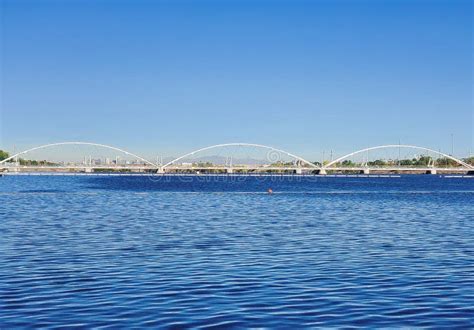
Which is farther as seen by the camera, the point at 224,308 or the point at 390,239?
the point at 390,239

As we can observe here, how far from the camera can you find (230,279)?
21.4 meters

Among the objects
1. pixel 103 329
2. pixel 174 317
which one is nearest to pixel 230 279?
pixel 174 317

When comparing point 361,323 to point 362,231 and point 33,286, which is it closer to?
point 33,286

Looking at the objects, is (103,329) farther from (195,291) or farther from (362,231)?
(362,231)

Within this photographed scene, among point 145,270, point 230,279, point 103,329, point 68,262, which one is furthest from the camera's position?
point 68,262

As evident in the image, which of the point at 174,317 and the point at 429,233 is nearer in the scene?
the point at 174,317

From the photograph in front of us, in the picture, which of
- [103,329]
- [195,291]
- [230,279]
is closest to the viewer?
[103,329]

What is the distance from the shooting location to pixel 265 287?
19969 mm

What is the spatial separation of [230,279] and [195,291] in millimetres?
2186

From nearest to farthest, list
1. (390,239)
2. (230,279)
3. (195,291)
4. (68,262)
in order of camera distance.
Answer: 1. (195,291)
2. (230,279)
3. (68,262)
4. (390,239)

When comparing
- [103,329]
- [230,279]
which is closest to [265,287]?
[230,279]

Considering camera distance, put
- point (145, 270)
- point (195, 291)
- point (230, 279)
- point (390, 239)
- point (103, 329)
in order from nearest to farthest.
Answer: point (103, 329) < point (195, 291) < point (230, 279) < point (145, 270) < point (390, 239)

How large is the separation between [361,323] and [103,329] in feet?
19.9

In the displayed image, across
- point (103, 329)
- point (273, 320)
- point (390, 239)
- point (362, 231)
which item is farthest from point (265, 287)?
point (362, 231)
